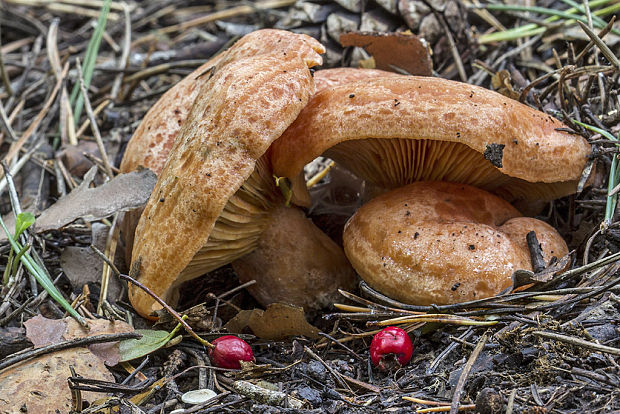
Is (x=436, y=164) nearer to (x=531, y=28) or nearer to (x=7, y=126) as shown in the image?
(x=531, y=28)

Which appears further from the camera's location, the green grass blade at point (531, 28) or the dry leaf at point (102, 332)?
the green grass blade at point (531, 28)

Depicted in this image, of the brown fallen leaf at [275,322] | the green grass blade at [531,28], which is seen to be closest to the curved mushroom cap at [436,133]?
the brown fallen leaf at [275,322]

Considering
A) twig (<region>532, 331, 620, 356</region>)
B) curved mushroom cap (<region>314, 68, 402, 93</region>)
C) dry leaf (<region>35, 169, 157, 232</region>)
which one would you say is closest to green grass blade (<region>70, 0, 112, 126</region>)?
dry leaf (<region>35, 169, 157, 232</region>)

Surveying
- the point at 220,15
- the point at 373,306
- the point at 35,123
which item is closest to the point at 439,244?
the point at 373,306

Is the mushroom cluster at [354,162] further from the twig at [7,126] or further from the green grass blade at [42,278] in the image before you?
the twig at [7,126]

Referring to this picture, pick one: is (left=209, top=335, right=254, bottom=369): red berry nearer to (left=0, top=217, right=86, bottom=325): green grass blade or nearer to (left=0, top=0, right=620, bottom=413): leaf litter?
(left=0, top=0, right=620, bottom=413): leaf litter
